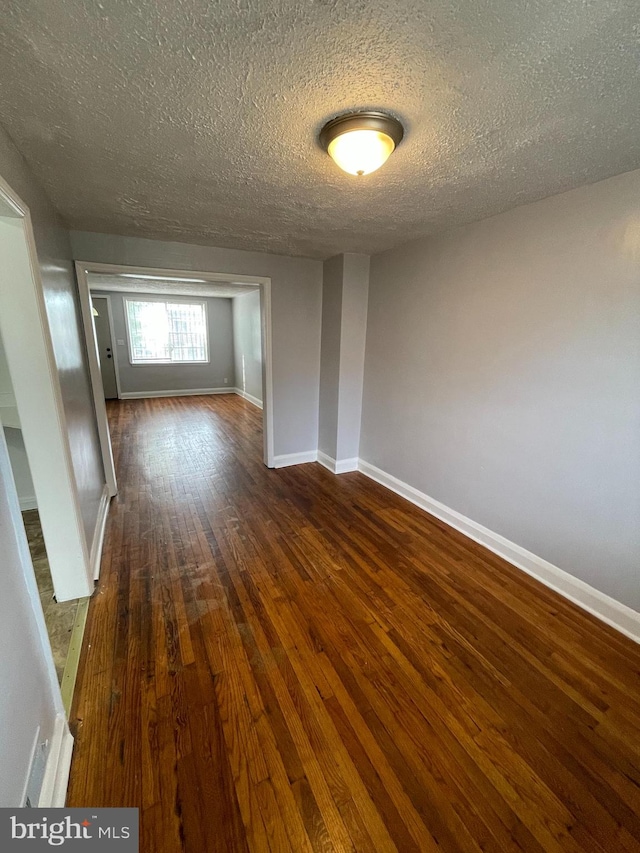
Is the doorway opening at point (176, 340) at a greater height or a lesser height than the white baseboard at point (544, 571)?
greater

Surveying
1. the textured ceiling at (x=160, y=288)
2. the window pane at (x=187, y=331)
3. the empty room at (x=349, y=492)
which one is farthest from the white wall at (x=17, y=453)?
the window pane at (x=187, y=331)

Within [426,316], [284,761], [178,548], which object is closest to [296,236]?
[426,316]

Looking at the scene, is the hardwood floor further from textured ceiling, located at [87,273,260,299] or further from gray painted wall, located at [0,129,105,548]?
textured ceiling, located at [87,273,260,299]

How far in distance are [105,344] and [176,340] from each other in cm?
144

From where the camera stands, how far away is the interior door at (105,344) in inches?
278

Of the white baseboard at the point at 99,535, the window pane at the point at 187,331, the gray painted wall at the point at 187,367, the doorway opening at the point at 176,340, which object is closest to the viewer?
the white baseboard at the point at 99,535

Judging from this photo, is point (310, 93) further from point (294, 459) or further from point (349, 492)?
point (294, 459)

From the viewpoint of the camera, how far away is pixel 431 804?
43.9 inches

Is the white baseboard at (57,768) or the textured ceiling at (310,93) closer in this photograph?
the textured ceiling at (310,93)

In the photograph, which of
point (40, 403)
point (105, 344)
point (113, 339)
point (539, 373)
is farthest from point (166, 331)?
point (539, 373)

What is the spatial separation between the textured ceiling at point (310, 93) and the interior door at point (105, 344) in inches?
240

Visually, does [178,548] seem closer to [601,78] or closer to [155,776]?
[155,776]

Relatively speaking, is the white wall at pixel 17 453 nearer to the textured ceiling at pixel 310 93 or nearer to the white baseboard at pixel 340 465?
the textured ceiling at pixel 310 93

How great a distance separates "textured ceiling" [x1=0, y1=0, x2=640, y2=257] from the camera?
877mm
